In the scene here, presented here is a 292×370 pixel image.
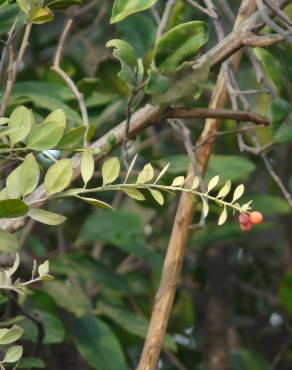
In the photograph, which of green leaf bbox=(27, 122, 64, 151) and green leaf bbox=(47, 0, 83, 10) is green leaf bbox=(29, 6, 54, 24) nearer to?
green leaf bbox=(47, 0, 83, 10)

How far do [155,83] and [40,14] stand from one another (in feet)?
0.47

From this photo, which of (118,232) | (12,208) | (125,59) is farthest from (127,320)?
(12,208)

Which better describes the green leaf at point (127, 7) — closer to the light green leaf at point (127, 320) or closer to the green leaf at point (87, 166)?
the green leaf at point (87, 166)

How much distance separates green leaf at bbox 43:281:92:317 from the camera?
165 cm

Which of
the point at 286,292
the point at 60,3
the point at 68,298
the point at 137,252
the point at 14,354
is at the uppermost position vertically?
the point at 60,3

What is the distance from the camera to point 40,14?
40.0 inches

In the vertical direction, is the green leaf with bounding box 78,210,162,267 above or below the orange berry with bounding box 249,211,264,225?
below

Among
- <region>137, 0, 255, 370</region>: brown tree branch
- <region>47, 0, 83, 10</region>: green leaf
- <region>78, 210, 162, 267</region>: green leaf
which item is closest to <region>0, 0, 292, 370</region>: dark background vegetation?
<region>78, 210, 162, 267</region>: green leaf

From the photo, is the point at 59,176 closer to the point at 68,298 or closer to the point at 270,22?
the point at 270,22

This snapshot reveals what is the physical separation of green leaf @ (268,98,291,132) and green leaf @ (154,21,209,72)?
0.41 feet

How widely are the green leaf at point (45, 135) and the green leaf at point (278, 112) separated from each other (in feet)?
1.02

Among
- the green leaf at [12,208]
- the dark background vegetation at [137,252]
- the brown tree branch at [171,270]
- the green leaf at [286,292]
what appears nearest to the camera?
the green leaf at [12,208]

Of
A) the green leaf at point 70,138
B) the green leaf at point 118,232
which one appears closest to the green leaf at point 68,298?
the green leaf at point 118,232

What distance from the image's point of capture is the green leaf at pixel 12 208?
879 mm
